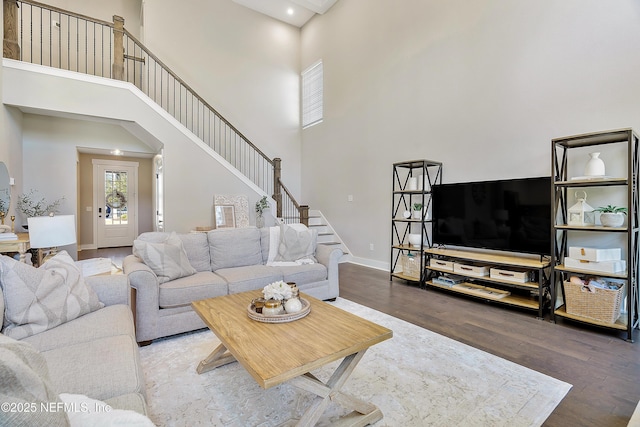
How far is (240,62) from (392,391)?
7.59 metres

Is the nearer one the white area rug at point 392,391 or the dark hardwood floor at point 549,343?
the white area rug at point 392,391

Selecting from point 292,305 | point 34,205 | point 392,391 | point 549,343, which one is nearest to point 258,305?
point 292,305

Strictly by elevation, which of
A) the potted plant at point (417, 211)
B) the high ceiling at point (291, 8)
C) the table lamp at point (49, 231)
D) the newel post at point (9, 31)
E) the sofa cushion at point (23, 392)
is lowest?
the sofa cushion at point (23, 392)

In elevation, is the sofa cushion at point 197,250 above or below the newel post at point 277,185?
below

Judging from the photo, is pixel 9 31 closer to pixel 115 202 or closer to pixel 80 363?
pixel 115 202

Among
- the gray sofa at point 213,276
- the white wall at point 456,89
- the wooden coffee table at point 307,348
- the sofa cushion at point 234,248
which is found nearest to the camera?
the wooden coffee table at point 307,348

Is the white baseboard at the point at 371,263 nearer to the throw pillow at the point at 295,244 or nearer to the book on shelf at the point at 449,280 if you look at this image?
the book on shelf at the point at 449,280

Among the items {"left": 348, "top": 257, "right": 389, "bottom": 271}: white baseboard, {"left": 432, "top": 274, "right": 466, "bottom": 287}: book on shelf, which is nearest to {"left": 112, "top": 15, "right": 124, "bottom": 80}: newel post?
{"left": 348, "top": 257, "right": 389, "bottom": 271}: white baseboard

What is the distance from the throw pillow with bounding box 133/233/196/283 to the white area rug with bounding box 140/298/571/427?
637 millimetres

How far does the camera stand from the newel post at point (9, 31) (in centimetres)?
427

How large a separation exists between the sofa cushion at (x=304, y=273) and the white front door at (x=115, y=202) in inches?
263

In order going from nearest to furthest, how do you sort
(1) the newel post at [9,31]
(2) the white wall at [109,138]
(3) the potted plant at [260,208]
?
(1) the newel post at [9,31], (2) the white wall at [109,138], (3) the potted plant at [260,208]

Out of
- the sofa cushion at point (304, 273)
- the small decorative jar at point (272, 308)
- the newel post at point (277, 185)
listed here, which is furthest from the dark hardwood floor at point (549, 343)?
the newel post at point (277, 185)

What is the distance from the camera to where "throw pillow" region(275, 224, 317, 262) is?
3816mm
